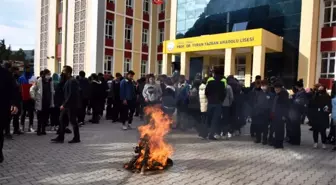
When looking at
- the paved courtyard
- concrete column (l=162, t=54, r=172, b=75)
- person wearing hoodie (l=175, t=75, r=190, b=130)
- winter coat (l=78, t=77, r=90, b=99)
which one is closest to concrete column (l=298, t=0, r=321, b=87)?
concrete column (l=162, t=54, r=172, b=75)

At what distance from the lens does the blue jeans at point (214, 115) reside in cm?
830

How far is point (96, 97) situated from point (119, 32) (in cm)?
2394

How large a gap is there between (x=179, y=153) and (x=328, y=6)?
1962cm

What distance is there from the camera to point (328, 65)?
21.0 meters

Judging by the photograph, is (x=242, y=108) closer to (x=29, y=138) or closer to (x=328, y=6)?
(x=29, y=138)

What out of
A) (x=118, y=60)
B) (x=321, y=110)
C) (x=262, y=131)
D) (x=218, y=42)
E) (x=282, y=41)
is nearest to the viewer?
(x=321, y=110)

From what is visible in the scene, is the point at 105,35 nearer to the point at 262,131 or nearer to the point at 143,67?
the point at 143,67

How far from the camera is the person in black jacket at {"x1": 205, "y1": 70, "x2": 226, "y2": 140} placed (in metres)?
8.09

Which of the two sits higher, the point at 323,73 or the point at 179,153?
the point at 323,73

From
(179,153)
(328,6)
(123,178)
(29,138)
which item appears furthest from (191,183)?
(328,6)

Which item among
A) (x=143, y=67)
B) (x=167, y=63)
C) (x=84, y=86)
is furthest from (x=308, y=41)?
(x=143, y=67)

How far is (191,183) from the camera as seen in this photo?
15.7 feet

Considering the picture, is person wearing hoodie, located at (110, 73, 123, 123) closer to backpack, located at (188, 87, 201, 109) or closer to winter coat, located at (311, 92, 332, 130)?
backpack, located at (188, 87, 201, 109)

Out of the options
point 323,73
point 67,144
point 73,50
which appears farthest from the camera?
point 73,50
